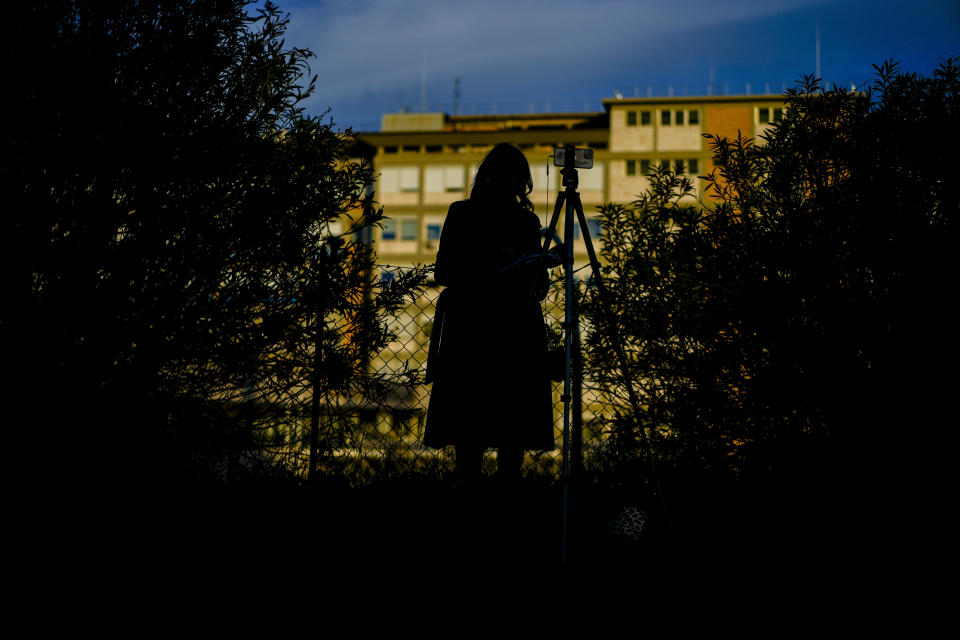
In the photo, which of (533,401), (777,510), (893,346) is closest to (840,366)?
(893,346)

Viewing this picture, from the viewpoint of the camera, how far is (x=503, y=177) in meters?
3.16

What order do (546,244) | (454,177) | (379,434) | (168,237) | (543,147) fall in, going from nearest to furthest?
(546,244) < (168,237) < (379,434) < (543,147) < (454,177)

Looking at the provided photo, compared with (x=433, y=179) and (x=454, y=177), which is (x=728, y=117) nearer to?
(x=454, y=177)

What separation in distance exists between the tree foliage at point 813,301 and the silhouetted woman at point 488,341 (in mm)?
517

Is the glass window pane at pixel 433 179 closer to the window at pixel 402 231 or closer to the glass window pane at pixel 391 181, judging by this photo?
the glass window pane at pixel 391 181

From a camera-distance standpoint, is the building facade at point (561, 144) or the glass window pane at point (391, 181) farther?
the glass window pane at point (391, 181)

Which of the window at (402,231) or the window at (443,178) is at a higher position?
the window at (443,178)

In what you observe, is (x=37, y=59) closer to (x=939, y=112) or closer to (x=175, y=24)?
(x=175, y=24)

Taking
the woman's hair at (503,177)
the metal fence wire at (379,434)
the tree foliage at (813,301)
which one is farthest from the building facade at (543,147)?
the woman's hair at (503,177)

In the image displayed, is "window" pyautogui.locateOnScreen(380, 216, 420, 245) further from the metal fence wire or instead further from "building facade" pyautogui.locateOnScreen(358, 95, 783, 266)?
the metal fence wire

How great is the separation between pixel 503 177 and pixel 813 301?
2096 mm

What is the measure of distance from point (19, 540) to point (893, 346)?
481 cm

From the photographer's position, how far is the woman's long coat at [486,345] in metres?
3.09

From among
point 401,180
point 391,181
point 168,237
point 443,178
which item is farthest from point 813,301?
point 391,181
